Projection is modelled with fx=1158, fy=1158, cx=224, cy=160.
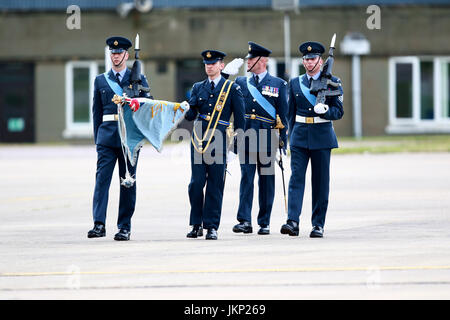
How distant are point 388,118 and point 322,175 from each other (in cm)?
2943

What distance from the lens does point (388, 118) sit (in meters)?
41.7

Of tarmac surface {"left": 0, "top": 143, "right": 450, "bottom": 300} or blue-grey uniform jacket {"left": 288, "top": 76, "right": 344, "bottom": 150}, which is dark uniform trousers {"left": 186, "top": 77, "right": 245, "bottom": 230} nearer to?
tarmac surface {"left": 0, "top": 143, "right": 450, "bottom": 300}

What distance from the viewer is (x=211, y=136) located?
489 inches

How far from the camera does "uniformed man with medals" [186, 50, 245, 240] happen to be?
12.4 metres

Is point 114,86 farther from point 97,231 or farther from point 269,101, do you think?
point 269,101

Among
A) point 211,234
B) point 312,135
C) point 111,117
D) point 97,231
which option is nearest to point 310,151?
point 312,135

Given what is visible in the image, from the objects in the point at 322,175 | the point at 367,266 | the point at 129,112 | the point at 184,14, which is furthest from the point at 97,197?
the point at 184,14

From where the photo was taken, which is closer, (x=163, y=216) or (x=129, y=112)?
(x=129, y=112)

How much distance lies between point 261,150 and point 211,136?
38.5 inches

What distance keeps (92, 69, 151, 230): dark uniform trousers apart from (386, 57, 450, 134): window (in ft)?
97.8

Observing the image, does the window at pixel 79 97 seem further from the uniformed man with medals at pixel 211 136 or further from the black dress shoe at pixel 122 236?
the black dress shoe at pixel 122 236

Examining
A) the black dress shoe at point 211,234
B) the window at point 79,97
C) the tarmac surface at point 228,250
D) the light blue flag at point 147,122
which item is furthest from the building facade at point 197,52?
Answer: the black dress shoe at point 211,234

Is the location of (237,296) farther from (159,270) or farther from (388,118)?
(388,118)

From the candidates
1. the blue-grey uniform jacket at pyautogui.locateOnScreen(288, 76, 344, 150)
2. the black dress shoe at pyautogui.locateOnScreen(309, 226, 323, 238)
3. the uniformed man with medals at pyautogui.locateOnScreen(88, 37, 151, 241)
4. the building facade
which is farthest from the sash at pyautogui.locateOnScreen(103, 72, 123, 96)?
the building facade
